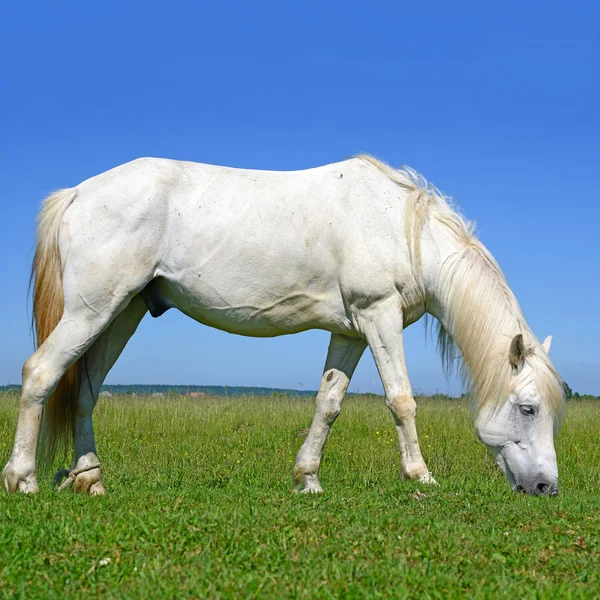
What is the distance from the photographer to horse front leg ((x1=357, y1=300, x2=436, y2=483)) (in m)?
5.61

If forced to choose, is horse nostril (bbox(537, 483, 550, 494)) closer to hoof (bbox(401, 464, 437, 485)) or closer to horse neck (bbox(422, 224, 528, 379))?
hoof (bbox(401, 464, 437, 485))

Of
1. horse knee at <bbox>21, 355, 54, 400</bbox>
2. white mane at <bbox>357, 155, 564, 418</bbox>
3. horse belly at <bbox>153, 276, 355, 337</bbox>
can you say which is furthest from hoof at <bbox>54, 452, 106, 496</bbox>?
white mane at <bbox>357, 155, 564, 418</bbox>

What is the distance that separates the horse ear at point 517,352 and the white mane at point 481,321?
6cm

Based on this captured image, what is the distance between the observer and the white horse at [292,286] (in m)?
5.65

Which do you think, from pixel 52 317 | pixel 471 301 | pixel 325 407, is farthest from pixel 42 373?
pixel 471 301

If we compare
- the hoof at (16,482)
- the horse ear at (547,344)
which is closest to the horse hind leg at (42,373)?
the hoof at (16,482)

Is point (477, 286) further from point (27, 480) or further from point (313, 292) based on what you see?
point (27, 480)

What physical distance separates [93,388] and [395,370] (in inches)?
97.7

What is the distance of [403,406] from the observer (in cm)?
559

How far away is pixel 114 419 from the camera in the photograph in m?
10.9

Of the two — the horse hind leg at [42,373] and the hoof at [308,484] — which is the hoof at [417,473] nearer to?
the hoof at [308,484]

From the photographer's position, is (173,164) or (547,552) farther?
(173,164)

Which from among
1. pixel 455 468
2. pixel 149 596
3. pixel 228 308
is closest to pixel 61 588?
pixel 149 596

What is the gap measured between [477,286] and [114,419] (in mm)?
6801
